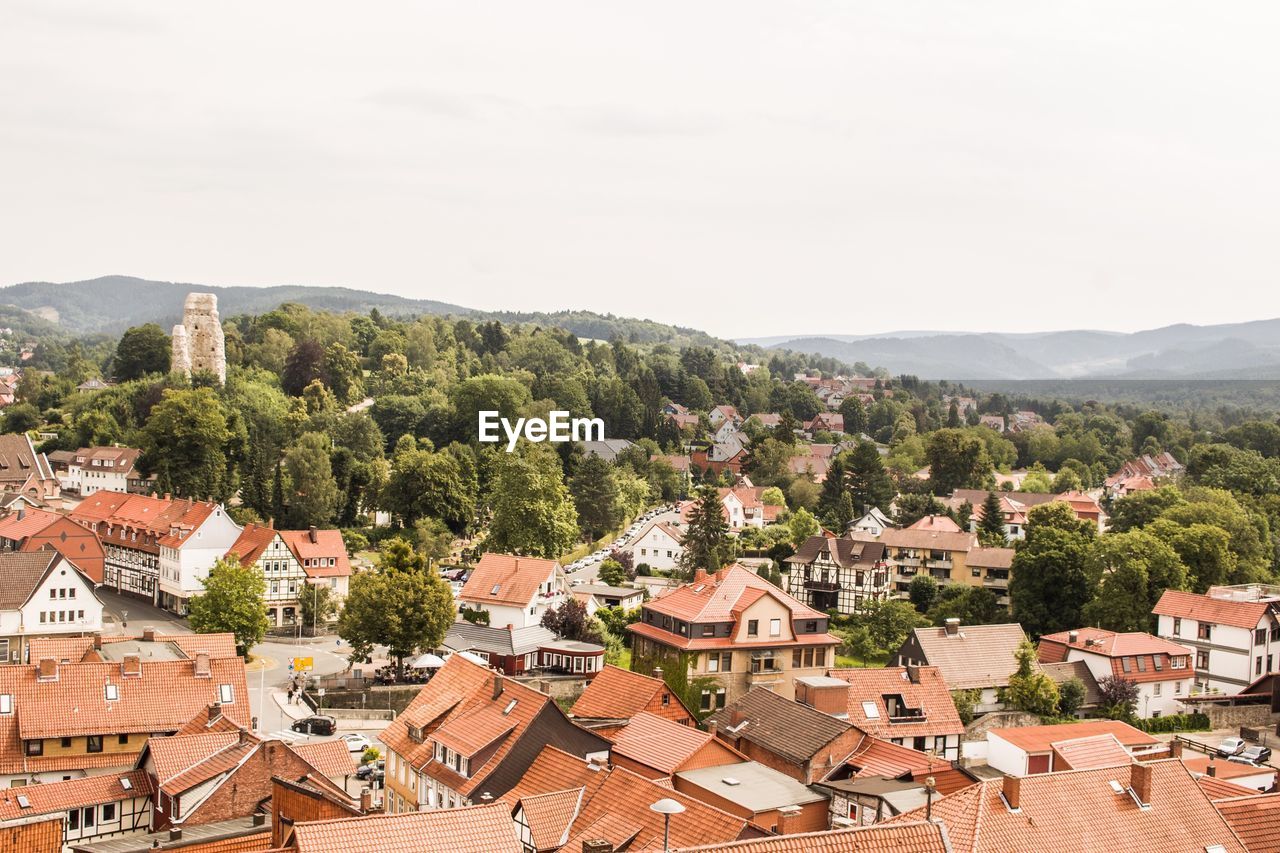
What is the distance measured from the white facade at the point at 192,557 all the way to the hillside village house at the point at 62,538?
4.71 m

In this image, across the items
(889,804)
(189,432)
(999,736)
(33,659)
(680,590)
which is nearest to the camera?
(889,804)

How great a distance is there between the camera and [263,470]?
80.2 meters

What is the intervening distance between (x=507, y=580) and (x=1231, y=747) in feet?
96.0

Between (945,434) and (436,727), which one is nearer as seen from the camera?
(436,727)

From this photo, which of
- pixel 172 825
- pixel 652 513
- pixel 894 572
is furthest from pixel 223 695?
pixel 652 513

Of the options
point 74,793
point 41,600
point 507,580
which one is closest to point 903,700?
point 507,580

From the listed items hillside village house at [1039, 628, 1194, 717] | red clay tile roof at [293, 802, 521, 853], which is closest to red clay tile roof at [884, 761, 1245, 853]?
red clay tile roof at [293, 802, 521, 853]

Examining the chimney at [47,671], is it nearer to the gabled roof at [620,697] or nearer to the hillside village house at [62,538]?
the gabled roof at [620,697]

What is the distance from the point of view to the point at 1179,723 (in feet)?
166

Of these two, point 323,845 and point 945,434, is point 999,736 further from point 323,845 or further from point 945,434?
point 945,434

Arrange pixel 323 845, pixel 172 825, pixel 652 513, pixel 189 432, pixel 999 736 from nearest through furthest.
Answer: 1. pixel 323 845
2. pixel 172 825
3. pixel 999 736
4. pixel 189 432
5. pixel 652 513

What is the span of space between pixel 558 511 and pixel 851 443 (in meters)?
62.7

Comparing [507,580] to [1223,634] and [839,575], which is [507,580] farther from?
[1223,634]

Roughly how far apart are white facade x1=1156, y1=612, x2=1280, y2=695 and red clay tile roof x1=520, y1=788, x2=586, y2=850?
36.3 meters
